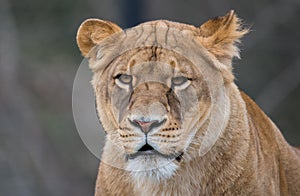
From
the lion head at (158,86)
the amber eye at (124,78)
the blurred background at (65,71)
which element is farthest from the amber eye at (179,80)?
the blurred background at (65,71)

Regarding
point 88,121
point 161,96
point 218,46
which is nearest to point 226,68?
point 218,46

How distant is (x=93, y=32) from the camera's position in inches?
175

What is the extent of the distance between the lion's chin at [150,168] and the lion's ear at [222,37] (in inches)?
19.6

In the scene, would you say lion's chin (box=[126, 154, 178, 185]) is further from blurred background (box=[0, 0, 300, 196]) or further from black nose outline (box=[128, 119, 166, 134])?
blurred background (box=[0, 0, 300, 196])

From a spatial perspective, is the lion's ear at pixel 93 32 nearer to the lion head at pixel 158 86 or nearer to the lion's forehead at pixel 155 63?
the lion head at pixel 158 86

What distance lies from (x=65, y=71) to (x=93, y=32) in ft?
24.1

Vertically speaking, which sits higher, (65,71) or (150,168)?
(150,168)

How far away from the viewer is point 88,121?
4812 mm

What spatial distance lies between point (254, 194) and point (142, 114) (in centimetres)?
65

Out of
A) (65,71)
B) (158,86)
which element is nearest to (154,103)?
(158,86)

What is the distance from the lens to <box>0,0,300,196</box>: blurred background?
433 inches

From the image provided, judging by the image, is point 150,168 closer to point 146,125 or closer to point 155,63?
point 146,125

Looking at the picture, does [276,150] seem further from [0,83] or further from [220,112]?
[0,83]

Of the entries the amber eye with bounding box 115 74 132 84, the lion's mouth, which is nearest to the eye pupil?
the amber eye with bounding box 115 74 132 84
